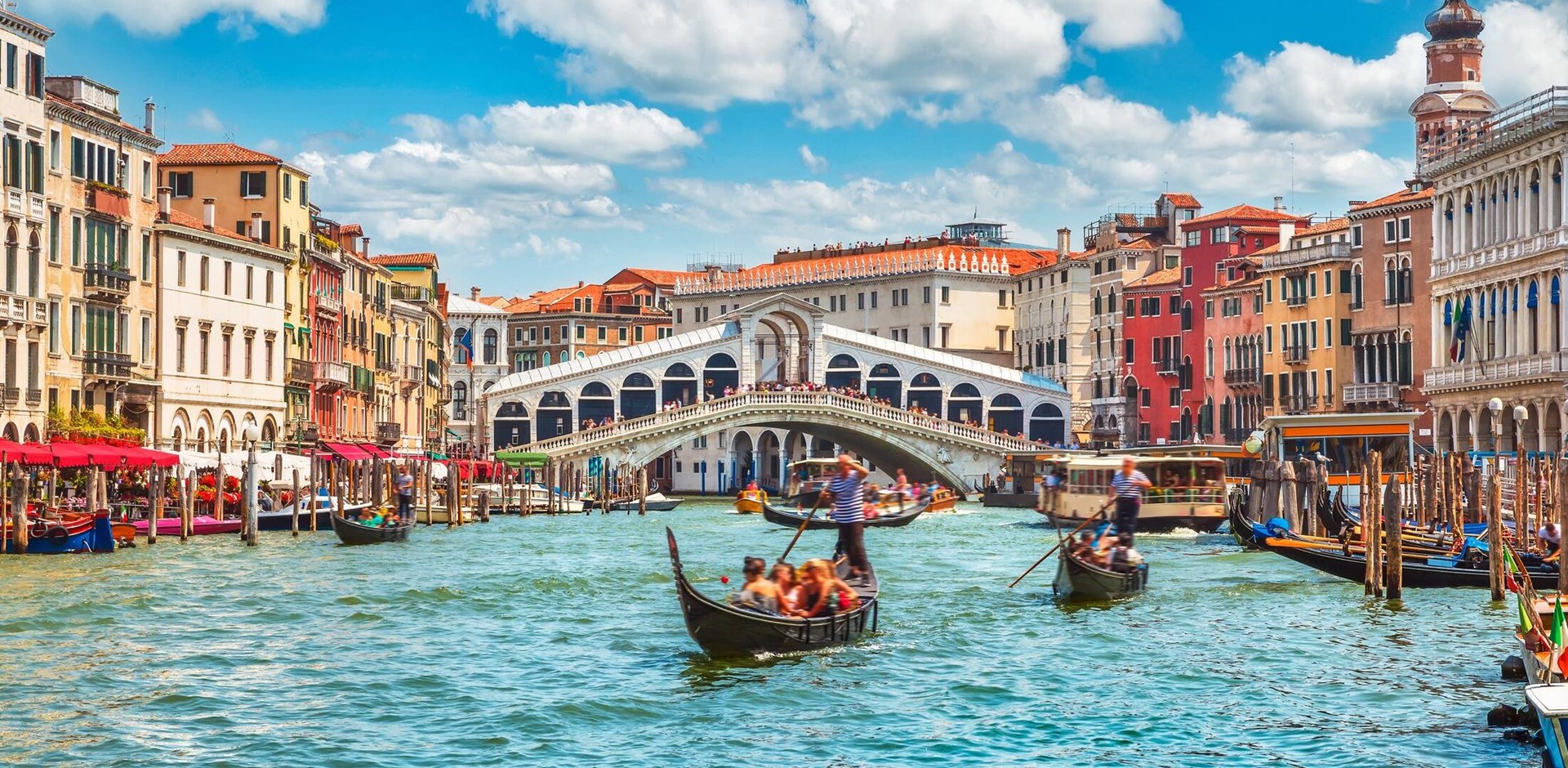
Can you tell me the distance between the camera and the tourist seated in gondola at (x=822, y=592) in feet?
53.1

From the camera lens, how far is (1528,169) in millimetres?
35188

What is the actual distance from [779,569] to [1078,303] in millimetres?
45748

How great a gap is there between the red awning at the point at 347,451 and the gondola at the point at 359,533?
269 inches

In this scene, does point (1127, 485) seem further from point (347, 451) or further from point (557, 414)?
point (557, 414)

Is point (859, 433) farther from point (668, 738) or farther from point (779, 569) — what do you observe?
point (668, 738)

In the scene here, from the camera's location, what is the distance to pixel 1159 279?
5706 cm

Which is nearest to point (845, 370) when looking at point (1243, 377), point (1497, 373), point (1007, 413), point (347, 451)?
point (1007, 413)

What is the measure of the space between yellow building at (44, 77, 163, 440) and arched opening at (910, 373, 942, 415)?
27.2 m

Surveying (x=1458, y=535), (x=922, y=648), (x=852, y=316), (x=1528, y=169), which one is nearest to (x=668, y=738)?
(x=922, y=648)

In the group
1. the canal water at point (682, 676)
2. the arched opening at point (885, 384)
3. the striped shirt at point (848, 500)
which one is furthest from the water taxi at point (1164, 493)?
the arched opening at point (885, 384)

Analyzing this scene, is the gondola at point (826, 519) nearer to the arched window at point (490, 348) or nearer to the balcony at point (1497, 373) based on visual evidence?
the balcony at point (1497, 373)

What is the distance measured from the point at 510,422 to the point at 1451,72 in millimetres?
24295

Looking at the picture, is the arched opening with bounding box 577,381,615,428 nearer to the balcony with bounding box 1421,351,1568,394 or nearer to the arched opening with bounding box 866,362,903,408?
the arched opening with bounding box 866,362,903,408

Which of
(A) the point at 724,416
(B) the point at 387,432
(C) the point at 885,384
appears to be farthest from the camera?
(C) the point at 885,384
